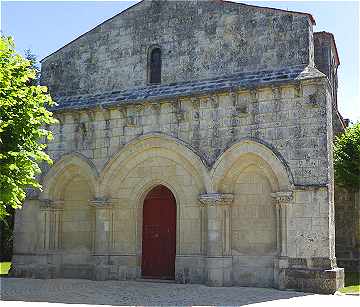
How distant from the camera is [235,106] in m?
14.0

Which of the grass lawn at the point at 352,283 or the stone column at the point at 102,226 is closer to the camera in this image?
the grass lawn at the point at 352,283

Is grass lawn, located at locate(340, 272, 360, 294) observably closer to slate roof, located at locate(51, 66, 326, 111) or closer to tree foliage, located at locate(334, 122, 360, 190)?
tree foliage, located at locate(334, 122, 360, 190)

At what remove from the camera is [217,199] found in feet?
45.1

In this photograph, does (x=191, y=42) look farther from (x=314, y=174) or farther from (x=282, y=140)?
(x=314, y=174)

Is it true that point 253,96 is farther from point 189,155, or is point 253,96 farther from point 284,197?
point 284,197

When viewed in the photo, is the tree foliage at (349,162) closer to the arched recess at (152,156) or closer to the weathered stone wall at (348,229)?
the weathered stone wall at (348,229)

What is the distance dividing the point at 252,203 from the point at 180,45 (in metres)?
5.16

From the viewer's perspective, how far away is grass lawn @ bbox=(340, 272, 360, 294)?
12995 millimetres

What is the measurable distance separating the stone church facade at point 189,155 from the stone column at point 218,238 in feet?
0.10

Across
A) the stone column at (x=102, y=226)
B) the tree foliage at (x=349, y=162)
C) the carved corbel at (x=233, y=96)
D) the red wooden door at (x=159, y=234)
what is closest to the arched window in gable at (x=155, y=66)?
the carved corbel at (x=233, y=96)

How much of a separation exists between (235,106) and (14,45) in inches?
230

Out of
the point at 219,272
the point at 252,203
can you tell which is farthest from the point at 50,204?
the point at 252,203

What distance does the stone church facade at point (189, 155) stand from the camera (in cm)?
1303

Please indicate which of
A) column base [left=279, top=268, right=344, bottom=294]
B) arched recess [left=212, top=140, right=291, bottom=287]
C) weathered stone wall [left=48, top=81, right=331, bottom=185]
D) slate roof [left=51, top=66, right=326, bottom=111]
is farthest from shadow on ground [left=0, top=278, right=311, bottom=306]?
slate roof [left=51, top=66, right=326, bottom=111]
